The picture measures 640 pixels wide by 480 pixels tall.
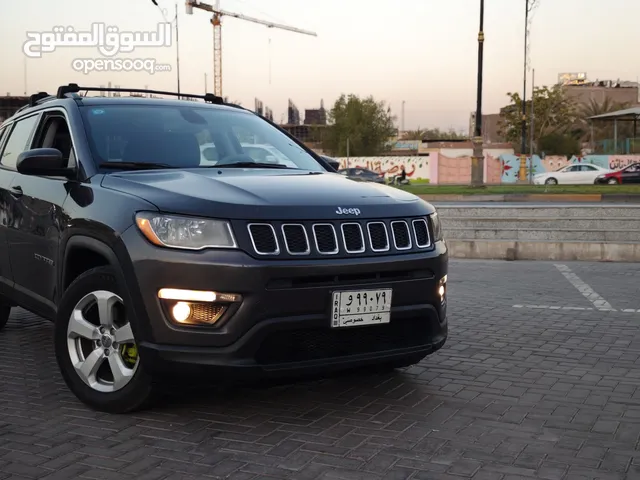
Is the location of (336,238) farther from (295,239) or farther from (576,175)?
(576,175)

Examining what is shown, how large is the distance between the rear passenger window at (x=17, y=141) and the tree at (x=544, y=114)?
74.4 m

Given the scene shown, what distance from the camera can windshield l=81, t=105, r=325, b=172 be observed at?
16.8 feet

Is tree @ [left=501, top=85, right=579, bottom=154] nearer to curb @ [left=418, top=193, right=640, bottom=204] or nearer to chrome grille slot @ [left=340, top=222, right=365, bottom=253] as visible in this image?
curb @ [left=418, top=193, right=640, bottom=204]

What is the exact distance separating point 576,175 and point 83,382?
4393 cm

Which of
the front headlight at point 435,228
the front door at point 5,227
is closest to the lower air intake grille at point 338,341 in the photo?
the front headlight at point 435,228

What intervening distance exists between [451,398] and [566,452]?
1.08 meters

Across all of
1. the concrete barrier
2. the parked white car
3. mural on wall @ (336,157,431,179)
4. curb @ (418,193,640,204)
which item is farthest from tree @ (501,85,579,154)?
the concrete barrier

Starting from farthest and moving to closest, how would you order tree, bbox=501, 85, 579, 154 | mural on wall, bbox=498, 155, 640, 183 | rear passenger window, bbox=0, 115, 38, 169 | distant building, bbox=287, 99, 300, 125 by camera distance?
distant building, bbox=287, 99, 300, 125 → tree, bbox=501, 85, 579, 154 → mural on wall, bbox=498, 155, 640, 183 → rear passenger window, bbox=0, 115, 38, 169

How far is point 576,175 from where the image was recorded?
149ft

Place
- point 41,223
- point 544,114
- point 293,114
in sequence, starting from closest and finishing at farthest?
1. point 41,223
2. point 544,114
3. point 293,114

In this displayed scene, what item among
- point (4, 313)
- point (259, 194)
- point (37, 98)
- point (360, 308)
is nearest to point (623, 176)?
point (4, 313)

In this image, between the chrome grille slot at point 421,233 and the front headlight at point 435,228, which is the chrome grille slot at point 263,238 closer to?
the chrome grille slot at point 421,233

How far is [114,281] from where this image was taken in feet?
14.3

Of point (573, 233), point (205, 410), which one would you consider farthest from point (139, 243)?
point (573, 233)
